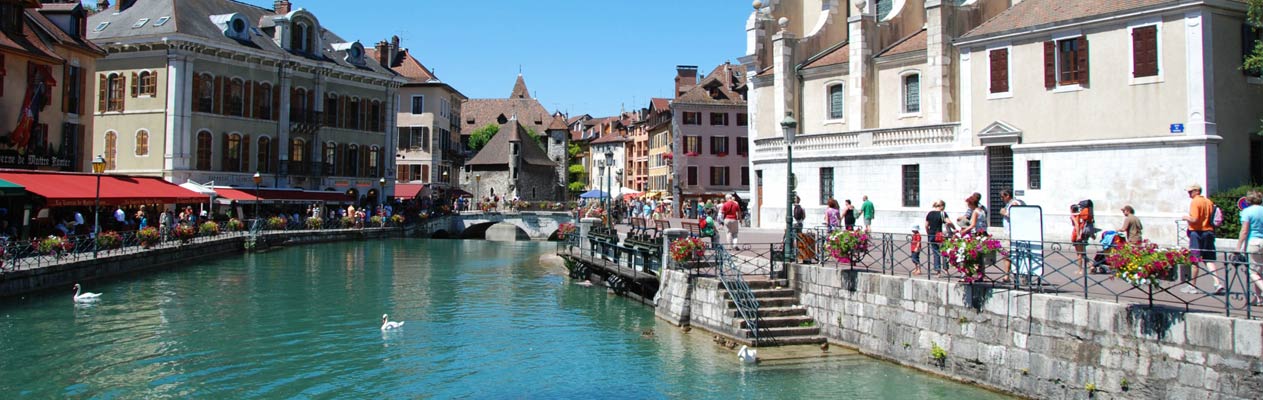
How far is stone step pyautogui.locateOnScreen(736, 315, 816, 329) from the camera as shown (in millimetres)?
17141

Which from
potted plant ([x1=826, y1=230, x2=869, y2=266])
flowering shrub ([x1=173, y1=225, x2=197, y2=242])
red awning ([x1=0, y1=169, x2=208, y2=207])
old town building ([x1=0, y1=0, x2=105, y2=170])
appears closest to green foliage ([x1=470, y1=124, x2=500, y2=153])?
red awning ([x1=0, y1=169, x2=208, y2=207])

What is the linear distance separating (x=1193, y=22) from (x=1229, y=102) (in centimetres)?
235

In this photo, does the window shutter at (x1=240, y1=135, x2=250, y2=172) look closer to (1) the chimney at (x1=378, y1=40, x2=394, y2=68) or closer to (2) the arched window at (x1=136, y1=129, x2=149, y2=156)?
(2) the arched window at (x1=136, y1=129, x2=149, y2=156)

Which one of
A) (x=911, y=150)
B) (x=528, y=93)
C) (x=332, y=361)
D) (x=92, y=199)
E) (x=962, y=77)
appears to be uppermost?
(x=528, y=93)

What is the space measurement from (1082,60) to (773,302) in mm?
11956

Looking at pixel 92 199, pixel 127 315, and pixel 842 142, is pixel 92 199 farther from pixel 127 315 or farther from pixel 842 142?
pixel 842 142

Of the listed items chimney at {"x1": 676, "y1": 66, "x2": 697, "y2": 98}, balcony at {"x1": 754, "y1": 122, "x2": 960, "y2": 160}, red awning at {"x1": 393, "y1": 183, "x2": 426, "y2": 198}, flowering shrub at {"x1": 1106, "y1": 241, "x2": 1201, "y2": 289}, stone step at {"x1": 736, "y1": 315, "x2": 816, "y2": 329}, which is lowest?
stone step at {"x1": 736, "y1": 315, "x2": 816, "y2": 329}

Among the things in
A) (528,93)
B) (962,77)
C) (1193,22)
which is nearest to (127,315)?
(962,77)

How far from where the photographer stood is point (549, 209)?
Result: 6444cm

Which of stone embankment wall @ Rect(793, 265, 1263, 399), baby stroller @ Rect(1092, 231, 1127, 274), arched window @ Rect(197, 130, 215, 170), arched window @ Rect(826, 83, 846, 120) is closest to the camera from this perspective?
stone embankment wall @ Rect(793, 265, 1263, 399)

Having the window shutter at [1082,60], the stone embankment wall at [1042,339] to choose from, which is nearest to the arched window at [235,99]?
the stone embankment wall at [1042,339]

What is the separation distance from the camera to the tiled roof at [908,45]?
28.9m

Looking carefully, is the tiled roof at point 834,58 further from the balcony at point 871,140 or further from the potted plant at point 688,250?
the potted plant at point 688,250

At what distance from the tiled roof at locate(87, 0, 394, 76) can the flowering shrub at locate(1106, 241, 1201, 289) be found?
1731 inches
